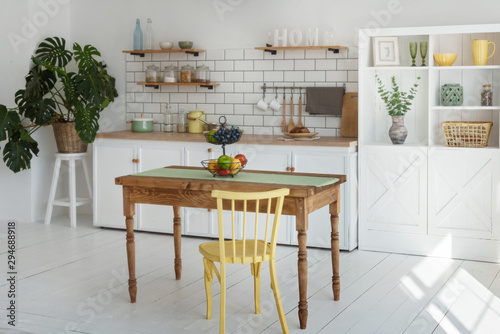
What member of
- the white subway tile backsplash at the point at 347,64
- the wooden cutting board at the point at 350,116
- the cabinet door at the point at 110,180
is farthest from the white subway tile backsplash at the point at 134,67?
the wooden cutting board at the point at 350,116

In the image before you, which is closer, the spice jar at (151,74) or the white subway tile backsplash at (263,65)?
the white subway tile backsplash at (263,65)

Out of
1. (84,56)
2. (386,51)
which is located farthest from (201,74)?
(386,51)

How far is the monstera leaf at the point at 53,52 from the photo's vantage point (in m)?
6.95

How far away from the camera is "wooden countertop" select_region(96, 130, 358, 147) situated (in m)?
5.82

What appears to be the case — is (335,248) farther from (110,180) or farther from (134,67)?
(134,67)

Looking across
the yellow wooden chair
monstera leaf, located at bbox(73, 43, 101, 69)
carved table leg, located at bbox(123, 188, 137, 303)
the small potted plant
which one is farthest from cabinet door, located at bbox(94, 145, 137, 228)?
the yellow wooden chair

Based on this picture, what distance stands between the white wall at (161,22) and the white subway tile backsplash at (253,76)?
10.7 inches

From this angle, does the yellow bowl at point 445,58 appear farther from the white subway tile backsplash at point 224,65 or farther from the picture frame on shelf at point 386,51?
the white subway tile backsplash at point 224,65

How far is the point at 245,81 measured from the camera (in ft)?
22.1

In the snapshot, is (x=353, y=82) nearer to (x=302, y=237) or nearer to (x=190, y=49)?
(x=190, y=49)

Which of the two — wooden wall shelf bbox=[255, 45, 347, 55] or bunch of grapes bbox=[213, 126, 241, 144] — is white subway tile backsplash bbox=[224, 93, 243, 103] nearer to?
wooden wall shelf bbox=[255, 45, 347, 55]

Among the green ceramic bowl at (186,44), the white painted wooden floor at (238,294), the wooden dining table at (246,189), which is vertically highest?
the green ceramic bowl at (186,44)

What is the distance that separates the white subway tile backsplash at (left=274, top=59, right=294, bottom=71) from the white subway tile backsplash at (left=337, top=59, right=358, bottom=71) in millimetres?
472

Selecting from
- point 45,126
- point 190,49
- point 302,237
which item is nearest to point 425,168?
point 302,237
